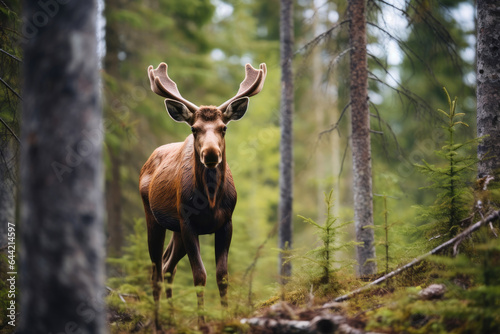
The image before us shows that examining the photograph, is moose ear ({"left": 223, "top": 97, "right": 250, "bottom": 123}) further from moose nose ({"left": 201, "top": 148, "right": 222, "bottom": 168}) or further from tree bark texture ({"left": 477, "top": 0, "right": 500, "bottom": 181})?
tree bark texture ({"left": 477, "top": 0, "right": 500, "bottom": 181})

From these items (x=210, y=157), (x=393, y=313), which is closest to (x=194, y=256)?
(x=210, y=157)

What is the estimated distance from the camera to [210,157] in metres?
5.04

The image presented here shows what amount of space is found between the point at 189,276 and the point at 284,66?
250 inches

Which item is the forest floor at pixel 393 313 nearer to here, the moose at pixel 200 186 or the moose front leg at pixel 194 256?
the moose front leg at pixel 194 256

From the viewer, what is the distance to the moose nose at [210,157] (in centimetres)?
502

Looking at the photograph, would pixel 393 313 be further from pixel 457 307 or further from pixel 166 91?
pixel 166 91

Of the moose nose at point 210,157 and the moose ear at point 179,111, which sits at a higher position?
the moose ear at point 179,111

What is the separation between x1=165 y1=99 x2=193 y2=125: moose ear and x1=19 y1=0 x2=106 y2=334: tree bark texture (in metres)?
2.44

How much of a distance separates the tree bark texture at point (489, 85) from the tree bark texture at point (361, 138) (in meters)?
2.08

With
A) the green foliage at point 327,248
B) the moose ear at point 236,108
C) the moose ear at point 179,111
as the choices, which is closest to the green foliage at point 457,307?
the green foliage at point 327,248

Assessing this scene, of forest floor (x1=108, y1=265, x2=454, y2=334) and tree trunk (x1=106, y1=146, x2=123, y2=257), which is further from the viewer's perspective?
tree trunk (x1=106, y1=146, x2=123, y2=257)

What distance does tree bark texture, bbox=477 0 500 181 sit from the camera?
5898 mm

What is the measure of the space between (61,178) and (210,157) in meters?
2.15

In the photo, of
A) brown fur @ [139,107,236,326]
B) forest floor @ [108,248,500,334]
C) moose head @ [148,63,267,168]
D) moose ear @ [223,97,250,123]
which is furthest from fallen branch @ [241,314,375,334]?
moose ear @ [223,97,250,123]
